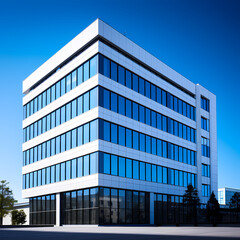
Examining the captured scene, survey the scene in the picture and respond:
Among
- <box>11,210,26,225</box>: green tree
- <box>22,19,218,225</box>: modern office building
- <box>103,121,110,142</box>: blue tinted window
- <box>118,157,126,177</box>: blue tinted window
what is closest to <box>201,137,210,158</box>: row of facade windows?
<box>22,19,218,225</box>: modern office building

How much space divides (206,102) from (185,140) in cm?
1129

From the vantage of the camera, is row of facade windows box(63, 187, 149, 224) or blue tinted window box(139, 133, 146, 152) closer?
row of facade windows box(63, 187, 149, 224)

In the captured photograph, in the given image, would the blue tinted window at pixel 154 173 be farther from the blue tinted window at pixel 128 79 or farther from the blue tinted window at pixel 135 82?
the blue tinted window at pixel 128 79

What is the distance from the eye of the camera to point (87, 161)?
135ft

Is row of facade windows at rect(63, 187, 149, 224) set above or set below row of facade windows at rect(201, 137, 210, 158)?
below

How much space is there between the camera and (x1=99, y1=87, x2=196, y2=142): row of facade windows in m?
41.6

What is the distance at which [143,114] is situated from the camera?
155ft

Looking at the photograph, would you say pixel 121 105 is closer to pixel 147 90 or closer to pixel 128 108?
pixel 128 108

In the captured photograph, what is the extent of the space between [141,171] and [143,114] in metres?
7.62

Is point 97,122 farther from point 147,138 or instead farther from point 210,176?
point 210,176

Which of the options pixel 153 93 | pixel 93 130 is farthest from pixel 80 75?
pixel 153 93

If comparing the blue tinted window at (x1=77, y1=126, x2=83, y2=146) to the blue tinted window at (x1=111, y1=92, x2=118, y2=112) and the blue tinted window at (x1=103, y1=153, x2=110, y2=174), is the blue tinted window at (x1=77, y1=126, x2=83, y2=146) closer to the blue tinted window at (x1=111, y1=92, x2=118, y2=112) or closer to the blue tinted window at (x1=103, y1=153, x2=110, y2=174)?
the blue tinted window at (x1=103, y1=153, x2=110, y2=174)

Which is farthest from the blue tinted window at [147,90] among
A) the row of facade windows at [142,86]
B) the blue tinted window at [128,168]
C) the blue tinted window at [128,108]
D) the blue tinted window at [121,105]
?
the blue tinted window at [128,168]

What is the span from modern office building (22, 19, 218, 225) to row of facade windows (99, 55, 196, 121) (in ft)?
0.45
